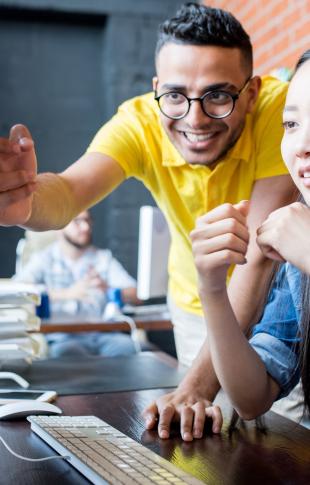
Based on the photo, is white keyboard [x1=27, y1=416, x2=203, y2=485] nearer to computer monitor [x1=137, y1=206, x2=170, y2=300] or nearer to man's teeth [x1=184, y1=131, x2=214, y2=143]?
man's teeth [x1=184, y1=131, x2=214, y2=143]

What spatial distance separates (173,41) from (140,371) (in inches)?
29.8

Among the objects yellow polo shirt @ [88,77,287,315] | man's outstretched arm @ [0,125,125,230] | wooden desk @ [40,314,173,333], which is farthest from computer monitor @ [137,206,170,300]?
man's outstretched arm @ [0,125,125,230]

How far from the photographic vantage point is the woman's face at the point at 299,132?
1081 millimetres

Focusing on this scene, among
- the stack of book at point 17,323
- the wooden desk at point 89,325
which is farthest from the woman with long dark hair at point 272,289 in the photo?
the wooden desk at point 89,325

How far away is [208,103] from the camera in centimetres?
146

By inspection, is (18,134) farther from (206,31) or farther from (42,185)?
(206,31)

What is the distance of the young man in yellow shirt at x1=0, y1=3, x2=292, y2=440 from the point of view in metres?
1.32

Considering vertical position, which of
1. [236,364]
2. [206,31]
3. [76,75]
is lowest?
[236,364]

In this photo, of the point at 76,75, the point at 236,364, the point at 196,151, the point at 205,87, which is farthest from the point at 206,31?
the point at 76,75

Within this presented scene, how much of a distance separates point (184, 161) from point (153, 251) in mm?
993

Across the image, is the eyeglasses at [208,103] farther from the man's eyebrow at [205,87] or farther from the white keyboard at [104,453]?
the white keyboard at [104,453]

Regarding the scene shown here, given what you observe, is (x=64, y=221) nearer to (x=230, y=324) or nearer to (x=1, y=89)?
(x=230, y=324)

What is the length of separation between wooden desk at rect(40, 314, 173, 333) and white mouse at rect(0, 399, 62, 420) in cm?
162

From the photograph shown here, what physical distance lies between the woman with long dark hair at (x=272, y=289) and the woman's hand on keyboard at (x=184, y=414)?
0.05 metres
